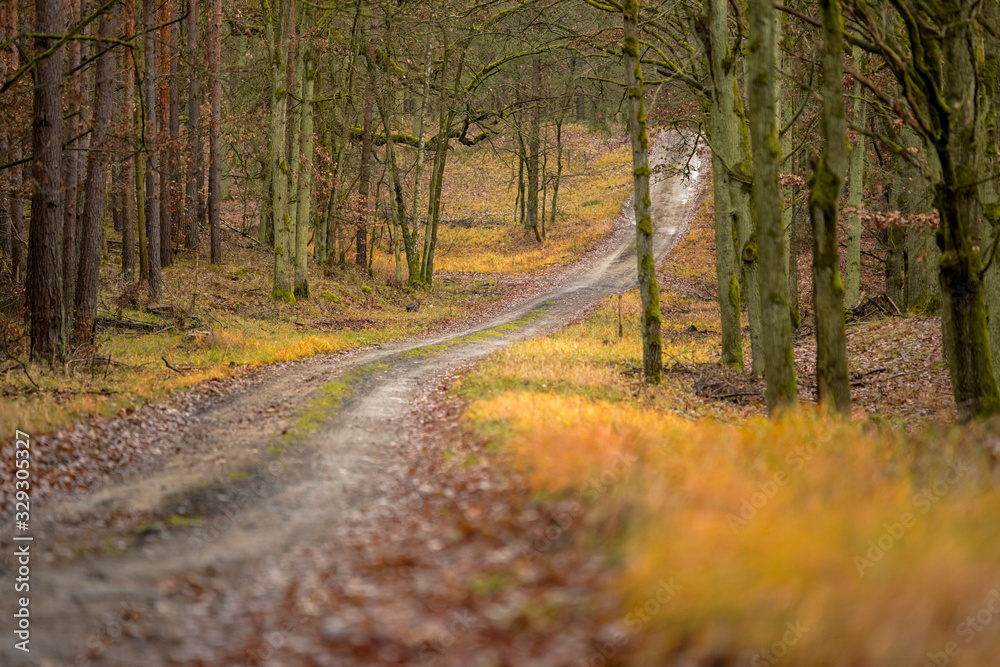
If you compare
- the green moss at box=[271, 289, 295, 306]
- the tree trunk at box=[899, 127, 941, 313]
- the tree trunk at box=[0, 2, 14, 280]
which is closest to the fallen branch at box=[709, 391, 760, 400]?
the tree trunk at box=[899, 127, 941, 313]

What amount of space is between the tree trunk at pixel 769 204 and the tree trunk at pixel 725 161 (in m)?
4.94

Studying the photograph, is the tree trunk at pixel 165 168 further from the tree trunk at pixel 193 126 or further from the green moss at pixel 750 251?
the green moss at pixel 750 251

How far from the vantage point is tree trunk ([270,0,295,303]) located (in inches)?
830

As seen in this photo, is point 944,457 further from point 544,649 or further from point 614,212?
point 614,212

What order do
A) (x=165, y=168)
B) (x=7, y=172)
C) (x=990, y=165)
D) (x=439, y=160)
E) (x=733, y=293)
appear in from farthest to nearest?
1. (x=439, y=160)
2. (x=165, y=168)
3. (x=733, y=293)
4. (x=7, y=172)
5. (x=990, y=165)

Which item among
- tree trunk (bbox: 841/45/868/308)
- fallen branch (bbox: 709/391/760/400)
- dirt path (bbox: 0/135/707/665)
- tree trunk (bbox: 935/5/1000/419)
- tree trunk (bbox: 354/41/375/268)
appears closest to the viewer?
dirt path (bbox: 0/135/707/665)

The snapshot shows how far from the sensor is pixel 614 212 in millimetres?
47156

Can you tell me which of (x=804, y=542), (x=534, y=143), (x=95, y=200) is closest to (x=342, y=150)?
(x=534, y=143)

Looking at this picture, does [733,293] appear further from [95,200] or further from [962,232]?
[95,200]

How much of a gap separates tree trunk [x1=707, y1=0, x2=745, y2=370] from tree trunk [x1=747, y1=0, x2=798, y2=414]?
494 centimetres

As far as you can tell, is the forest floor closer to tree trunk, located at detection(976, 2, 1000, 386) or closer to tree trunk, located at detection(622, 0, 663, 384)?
tree trunk, located at detection(622, 0, 663, 384)

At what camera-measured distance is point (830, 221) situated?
8.39 metres

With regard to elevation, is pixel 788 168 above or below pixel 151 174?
above

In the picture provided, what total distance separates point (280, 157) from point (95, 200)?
8.06 meters
